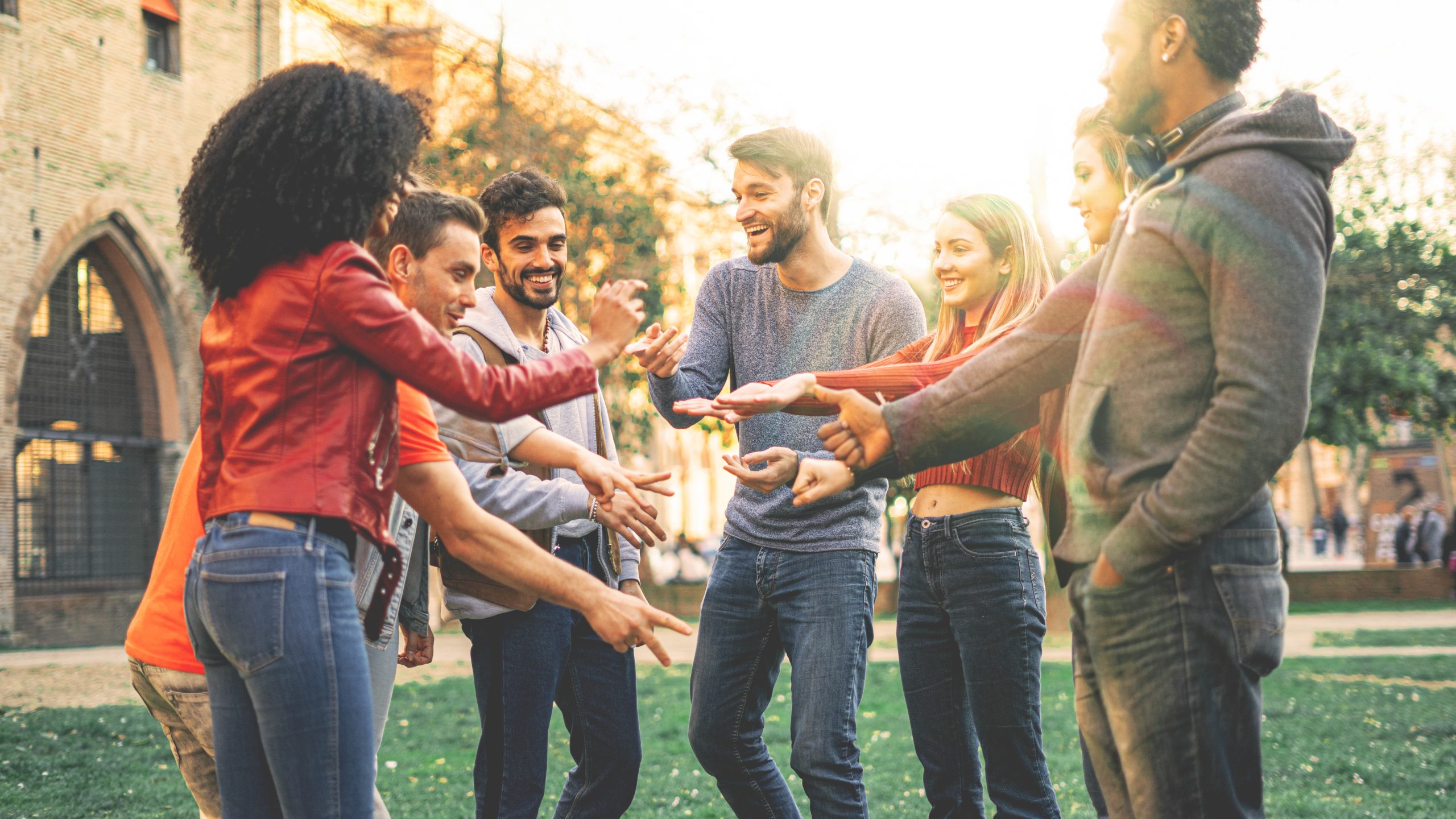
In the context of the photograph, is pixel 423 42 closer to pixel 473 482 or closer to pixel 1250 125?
pixel 473 482

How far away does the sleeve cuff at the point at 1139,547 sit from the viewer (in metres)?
2.29

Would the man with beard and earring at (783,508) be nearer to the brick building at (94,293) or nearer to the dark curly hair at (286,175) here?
the dark curly hair at (286,175)

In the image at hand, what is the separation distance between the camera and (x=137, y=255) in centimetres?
2008

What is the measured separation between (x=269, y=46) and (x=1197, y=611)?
23.4 meters

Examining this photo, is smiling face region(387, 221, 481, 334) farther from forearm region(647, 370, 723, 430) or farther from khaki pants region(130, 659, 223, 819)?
khaki pants region(130, 659, 223, 819)

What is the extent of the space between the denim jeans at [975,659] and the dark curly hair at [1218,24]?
1.83 meters

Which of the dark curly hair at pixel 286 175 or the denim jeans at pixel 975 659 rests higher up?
the dark curly hair at pixel 286 175

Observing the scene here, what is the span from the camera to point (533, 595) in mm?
3896

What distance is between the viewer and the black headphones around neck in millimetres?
2520

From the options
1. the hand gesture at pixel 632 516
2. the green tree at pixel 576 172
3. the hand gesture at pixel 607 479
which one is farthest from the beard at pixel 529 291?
the green tree at pixel 576 172

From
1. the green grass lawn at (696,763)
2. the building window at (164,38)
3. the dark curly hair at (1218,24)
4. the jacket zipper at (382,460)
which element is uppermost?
the building window at (164,38)

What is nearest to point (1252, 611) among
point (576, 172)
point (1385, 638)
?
point (1385, 638)

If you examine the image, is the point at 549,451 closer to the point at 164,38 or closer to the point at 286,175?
the point at 286,175

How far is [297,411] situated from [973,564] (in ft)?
7.58
